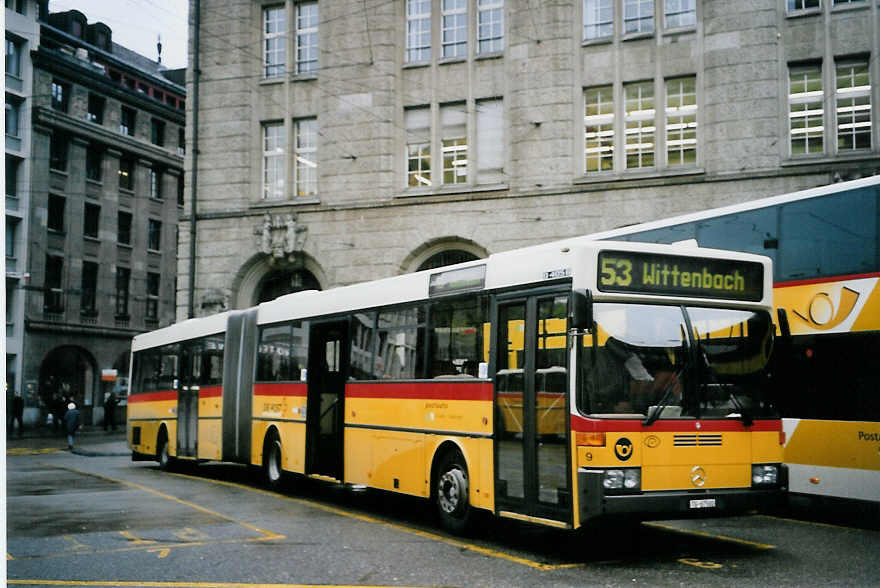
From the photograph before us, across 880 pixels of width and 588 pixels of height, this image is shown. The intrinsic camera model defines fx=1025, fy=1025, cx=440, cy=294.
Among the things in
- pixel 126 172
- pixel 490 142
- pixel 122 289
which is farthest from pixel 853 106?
pixel 126 172

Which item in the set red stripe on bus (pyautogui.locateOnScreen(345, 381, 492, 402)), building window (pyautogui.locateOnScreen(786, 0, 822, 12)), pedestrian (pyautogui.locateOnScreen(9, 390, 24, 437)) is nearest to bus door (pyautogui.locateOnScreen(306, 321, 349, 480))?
red stripe on bus (pyautogui.locateOnScreen(345, 381, 492, 402))

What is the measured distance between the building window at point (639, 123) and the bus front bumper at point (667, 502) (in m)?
16.8

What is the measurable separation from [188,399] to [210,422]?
1.32 m

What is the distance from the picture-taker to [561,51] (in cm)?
2614

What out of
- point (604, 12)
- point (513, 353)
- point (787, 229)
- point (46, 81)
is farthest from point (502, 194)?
point (46, 81)

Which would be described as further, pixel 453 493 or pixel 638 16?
pixel 638 16

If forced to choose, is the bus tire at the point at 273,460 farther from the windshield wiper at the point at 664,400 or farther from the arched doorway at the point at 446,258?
the arched doorway at the point at 446,258

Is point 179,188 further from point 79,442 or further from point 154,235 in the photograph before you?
point 79,442

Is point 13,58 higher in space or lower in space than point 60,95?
lower

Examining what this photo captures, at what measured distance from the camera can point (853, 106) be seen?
23.4 meters

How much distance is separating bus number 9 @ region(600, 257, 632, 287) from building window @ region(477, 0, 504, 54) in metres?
18.6

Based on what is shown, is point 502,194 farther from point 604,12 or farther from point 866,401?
point 866,401

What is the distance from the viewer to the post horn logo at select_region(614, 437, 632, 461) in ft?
29.8

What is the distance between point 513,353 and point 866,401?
4.39 meters
